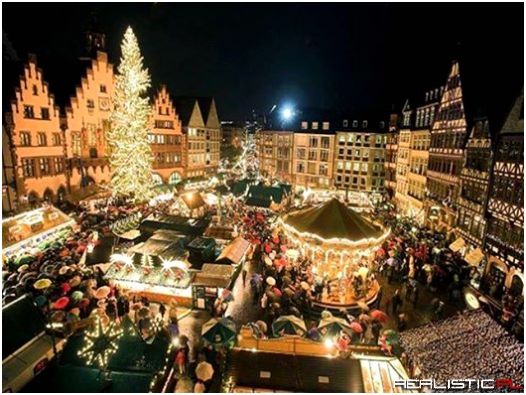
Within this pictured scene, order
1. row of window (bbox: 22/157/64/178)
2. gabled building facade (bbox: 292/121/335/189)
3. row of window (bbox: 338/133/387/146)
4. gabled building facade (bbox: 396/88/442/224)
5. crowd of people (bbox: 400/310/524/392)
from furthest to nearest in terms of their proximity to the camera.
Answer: gabled building facade (bbox: 292/121/335/189)
row of window (bbox: 338/133/387/146)
gabled building facade (bbox: 396/88/442/224)
row of window (bbox: 22/157/64/178)
crowd of people (bbox: 400/310/524/392)

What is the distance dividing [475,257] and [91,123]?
3523 cm

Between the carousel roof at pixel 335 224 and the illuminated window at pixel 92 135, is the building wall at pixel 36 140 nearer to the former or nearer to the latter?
the illuminated window at pixel 92 135

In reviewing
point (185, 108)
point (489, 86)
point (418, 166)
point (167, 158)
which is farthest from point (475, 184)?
point (185, 108)

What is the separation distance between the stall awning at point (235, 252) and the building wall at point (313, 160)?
36.1 m

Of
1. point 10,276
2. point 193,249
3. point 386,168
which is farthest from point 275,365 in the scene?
point 386,168

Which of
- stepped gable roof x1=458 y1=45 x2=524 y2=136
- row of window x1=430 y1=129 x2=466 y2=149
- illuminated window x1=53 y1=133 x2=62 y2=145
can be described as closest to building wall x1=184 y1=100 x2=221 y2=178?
illuminated window x1=53 y1=133 x2=62 y2=145

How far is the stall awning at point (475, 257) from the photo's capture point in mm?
21359

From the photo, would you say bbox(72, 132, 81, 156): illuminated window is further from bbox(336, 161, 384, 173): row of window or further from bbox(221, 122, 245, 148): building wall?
bbox(221, 122, 245, 148): building wall

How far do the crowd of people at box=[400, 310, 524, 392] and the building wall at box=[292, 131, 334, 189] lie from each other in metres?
45.3

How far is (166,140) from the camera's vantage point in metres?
43.0

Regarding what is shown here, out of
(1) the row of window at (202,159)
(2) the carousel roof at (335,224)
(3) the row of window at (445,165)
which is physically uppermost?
(3) the row of window at (445,165)

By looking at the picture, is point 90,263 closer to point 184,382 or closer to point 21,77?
point 184,382

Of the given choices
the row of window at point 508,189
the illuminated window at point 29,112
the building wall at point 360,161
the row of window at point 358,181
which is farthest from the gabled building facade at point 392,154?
the illuminated window at point 29,112

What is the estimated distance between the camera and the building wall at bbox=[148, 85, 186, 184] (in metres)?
41.3
